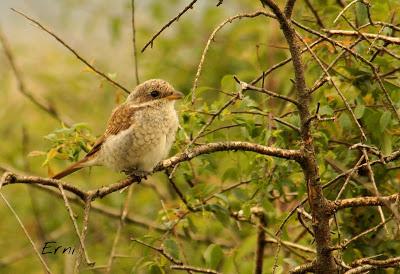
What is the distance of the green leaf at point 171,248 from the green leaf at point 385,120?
3.78 feet

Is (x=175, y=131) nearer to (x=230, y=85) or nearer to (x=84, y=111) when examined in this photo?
(x=230, y=85)

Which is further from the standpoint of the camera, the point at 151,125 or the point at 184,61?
the point at 184,61

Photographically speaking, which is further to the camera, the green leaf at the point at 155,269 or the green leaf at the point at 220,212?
the green leaf at the point at 220,212

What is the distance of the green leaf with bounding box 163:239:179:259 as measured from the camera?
3.85 metres

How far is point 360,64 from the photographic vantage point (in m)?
3.72

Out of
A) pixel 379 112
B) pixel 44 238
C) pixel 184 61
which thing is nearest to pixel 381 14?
pixel 379 112

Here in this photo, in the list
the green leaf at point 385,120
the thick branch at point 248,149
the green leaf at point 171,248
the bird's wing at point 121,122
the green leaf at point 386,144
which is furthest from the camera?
the bird's wing at point 121,122

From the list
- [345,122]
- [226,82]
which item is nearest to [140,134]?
[226,82]

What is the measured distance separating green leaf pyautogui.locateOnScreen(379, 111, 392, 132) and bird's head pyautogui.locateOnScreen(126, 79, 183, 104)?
1.46 metres

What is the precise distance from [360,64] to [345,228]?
2.84 ft

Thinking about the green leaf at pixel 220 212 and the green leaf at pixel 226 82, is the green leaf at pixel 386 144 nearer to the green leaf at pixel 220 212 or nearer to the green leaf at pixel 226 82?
the green leaf at pixel 226 82

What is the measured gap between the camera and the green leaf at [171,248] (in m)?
3.85

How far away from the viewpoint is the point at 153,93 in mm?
4582

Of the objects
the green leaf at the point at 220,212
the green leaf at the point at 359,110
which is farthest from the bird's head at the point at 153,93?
the green leaf at the point at 359,110
